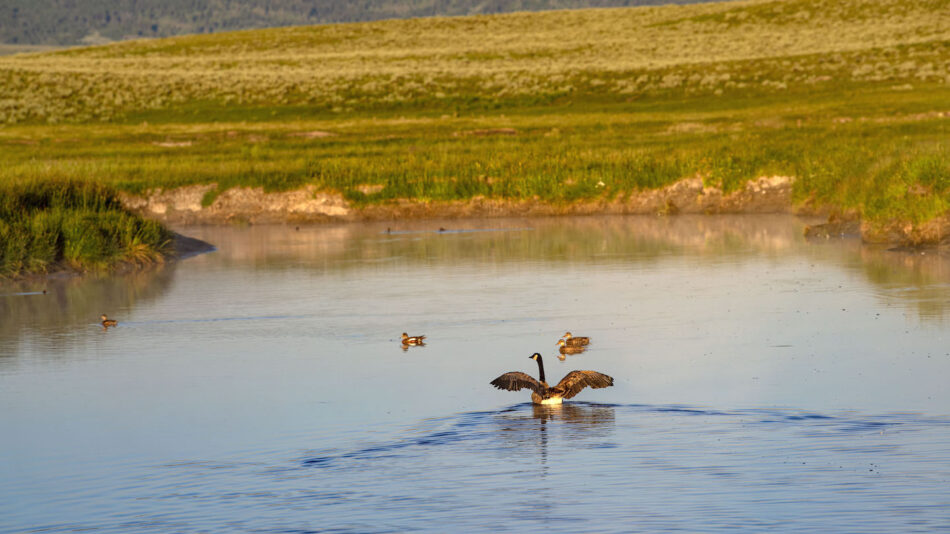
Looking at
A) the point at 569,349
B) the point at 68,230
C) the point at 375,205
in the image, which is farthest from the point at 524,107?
the point at 569,349

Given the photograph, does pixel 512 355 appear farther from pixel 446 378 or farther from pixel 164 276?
pixel 164 276

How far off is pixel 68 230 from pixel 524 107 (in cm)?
4970

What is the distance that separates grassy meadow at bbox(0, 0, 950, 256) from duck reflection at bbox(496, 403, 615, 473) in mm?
17448

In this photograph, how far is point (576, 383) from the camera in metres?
15.2

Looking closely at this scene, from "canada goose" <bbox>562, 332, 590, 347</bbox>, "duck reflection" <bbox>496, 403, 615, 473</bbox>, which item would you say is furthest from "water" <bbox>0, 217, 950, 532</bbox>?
"canada goose" <bbox>562, 332, 590, 347</bbox>

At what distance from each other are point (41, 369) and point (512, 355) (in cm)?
627

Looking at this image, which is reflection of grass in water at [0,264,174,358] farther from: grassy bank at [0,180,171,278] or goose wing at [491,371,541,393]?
goose wing at [491,371,541,393]

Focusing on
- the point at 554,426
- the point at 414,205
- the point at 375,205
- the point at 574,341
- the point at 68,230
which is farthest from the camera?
the point at 414,205

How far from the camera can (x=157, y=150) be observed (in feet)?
193

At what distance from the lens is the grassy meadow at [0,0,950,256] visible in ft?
145

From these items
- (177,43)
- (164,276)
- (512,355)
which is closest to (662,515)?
(512,355)

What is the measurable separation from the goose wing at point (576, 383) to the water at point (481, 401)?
0.62 feet

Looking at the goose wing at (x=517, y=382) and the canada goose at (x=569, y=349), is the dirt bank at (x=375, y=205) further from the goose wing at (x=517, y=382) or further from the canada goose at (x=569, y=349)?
the goose wing at (x=517, y=382)

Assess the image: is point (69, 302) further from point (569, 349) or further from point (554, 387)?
point (554, 387)
